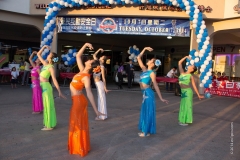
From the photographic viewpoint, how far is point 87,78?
4.33m

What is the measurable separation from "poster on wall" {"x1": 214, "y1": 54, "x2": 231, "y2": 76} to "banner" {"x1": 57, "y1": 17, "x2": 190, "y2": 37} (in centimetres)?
874

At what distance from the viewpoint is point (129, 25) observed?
13.4 meters

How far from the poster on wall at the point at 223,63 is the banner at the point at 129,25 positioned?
874cm

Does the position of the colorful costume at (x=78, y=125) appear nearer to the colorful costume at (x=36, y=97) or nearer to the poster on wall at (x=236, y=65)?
the colorful costume at (x=36, y=97)

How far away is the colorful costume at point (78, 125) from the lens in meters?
4.35

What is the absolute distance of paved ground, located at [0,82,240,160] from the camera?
15.0 feet

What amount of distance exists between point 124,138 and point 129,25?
8.83 metres

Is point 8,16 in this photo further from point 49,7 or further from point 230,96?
point 230,96

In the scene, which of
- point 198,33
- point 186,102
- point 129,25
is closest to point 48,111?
point 186,102

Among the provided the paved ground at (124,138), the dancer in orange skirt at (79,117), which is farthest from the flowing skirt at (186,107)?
the dancer in orange skirt at (79,117)

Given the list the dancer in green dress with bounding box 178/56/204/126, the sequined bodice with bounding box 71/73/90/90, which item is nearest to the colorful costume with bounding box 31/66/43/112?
the sequined bodice with bounding box 71/73/90/90

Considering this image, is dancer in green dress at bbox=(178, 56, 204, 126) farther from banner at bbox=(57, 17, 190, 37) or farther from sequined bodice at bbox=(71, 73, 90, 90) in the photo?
banner at bbox=(57, 17, 190, 37)

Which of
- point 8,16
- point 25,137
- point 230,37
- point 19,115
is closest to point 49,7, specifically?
point 8,16

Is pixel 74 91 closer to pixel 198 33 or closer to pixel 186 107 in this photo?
pixel 186 107
